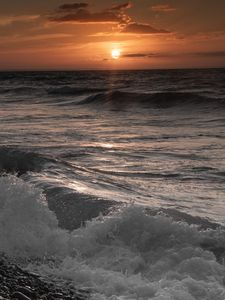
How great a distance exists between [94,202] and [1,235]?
1547 mm

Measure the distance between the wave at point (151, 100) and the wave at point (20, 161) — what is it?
1890 cm

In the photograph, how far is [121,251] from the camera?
5398mm

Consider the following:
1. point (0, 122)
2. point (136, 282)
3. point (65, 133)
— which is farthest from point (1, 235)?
point (0, 122)

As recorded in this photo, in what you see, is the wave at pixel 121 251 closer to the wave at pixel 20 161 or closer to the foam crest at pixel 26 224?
the foam crest at pixel 26 224

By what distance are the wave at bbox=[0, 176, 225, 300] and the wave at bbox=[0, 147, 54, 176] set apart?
9.61 ft

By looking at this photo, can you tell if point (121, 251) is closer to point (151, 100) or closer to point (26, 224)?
point (26, 224)

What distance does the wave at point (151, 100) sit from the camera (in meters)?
30.2

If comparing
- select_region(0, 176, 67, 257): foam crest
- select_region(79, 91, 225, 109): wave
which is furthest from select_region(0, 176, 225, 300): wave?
select_region(79, 91, 225, 109): wave

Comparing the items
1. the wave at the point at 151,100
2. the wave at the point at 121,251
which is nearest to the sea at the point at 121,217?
the wave at the point at 121,251

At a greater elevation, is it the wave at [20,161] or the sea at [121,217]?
the wave at [20,161]

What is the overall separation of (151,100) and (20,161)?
2374 centimetres

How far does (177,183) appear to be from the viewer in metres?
9.23

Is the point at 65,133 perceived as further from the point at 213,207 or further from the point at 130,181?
the point at 213,207

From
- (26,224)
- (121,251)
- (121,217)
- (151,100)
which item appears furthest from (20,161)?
(151,100)
